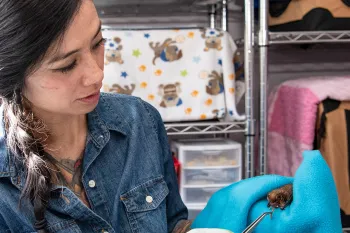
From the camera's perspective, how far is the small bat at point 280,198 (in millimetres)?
706

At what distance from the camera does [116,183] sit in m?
0.81

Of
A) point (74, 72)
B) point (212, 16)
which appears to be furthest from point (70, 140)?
point (212, 16)

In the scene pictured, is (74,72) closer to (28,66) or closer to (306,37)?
(28,66)

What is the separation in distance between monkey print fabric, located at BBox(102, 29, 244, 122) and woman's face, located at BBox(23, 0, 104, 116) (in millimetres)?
613

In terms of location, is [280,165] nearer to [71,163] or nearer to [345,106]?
[345,106]

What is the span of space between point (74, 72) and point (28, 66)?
0.22ft

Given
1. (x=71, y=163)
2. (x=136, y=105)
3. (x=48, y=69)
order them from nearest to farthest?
(x=48, y=69), (x=71, y=163), (x=136, y=105)

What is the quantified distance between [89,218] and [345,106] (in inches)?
35.2

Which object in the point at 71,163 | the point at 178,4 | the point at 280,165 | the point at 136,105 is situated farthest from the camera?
the point at 178,4

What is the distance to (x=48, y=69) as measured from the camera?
0.66m

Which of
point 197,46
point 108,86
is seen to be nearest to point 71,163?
point 108,86

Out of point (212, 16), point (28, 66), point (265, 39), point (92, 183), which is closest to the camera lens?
point (28, 66)

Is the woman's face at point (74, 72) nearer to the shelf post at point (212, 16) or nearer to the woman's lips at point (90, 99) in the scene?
the woman's lips at point (90, 99)

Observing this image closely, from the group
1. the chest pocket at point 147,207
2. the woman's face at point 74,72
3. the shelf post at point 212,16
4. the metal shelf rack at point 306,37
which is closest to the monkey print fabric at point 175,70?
the metal shelf rack at point 306,37
